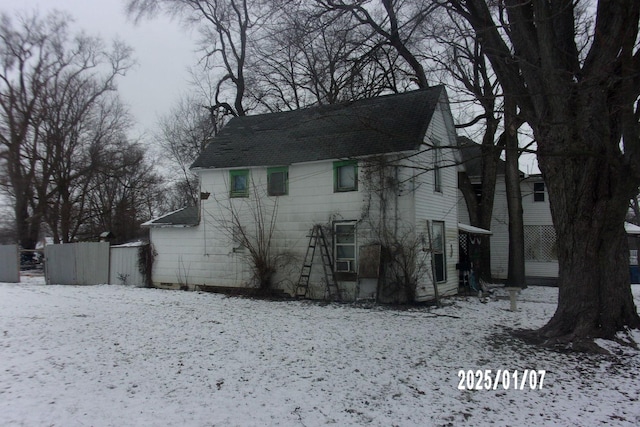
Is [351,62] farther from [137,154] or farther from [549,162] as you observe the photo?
[137,154]

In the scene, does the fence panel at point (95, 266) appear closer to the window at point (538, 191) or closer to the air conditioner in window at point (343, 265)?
the air conditioner in window at point (343, 265)

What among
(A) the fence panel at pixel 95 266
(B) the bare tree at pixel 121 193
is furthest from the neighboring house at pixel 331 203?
(B) the bare tree at pixel 121 193

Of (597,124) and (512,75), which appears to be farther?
(512,75)

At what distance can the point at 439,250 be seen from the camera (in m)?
14.2

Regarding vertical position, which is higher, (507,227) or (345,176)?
(345,176)

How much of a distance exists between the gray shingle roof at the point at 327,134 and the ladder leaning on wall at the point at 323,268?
228 cm

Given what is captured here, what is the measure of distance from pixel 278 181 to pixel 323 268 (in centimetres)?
314

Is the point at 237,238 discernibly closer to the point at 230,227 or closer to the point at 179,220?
the point at 230,227

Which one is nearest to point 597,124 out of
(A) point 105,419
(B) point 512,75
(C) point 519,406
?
(B) point 512,75

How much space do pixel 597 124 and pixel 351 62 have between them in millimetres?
7136

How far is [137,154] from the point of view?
111 feet

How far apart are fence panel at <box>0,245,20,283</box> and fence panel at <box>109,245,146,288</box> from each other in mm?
4645

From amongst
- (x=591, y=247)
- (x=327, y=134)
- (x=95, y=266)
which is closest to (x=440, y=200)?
(x=327, y=134)

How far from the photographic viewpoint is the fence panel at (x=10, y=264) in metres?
19.2
